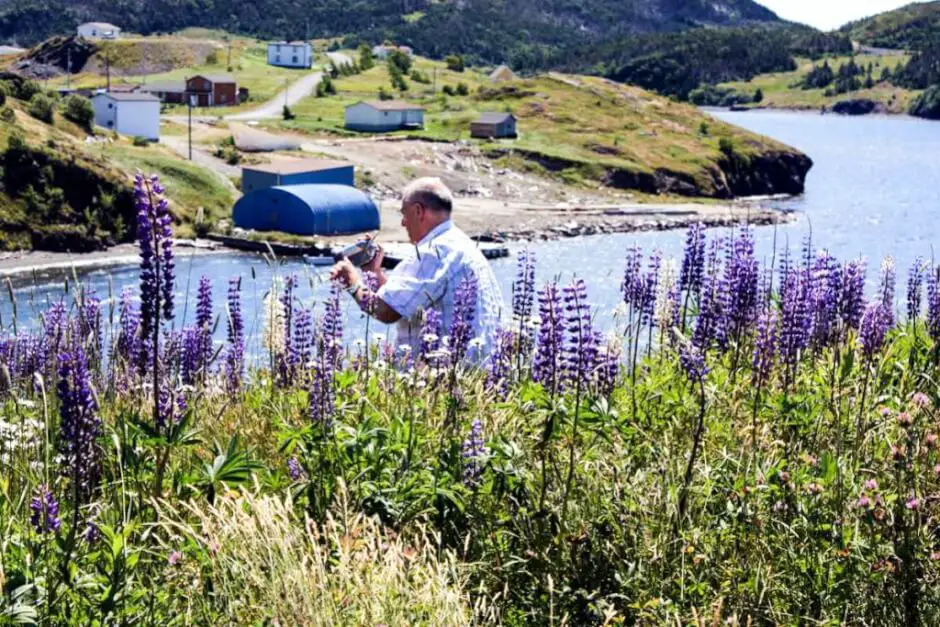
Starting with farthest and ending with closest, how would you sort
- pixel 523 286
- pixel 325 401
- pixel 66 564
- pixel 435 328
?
pixel 523 286 < pixel 435 328 < pixel 325 401 < pixel 66 564

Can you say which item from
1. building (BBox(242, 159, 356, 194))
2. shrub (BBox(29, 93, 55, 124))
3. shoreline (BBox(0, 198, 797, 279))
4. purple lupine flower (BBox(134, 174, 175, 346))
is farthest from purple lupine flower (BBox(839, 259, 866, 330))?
shrub (BBox(29, 93, 55, 124))

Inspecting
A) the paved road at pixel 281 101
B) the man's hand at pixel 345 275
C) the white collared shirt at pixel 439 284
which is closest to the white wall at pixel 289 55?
the paved road at pixel 281 101

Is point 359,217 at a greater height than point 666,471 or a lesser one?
lesser

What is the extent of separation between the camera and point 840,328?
820cm

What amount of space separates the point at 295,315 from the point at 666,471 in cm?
391

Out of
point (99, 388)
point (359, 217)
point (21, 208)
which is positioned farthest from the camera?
point (359, 217)

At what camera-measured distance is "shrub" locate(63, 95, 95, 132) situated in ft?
304

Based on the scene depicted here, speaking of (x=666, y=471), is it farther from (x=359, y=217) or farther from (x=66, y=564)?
(x=359, y=217)

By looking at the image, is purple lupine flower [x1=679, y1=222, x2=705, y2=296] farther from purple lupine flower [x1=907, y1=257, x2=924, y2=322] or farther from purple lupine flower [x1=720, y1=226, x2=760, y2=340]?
purple lupine flower [x1=907, y1=257, x2=924, y2=322]

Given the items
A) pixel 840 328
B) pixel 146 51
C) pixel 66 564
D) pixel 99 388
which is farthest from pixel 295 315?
pixel 146 51

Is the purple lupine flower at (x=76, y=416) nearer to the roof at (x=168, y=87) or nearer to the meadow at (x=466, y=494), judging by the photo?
the meadow at (x=466, y=494)

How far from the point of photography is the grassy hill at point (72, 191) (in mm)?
69688

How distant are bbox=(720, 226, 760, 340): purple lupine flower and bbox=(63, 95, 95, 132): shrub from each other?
9089 cm

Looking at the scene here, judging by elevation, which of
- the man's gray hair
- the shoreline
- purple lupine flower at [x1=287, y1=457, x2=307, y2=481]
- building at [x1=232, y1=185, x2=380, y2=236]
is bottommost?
the shoreline
